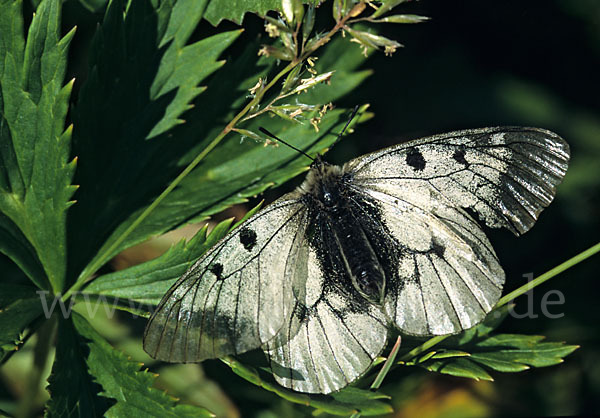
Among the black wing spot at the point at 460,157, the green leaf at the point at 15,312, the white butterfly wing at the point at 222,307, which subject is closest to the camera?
the white butterfly wing at the point at 222,307

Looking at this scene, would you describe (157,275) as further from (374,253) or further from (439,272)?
(439,272)

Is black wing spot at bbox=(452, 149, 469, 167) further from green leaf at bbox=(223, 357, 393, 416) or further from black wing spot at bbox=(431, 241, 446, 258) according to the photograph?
green leaf at bbox=(223, 357, 393, 416)

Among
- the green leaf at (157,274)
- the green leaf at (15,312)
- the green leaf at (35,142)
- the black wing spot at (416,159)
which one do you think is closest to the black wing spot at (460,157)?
the black wing spot at (416,159)

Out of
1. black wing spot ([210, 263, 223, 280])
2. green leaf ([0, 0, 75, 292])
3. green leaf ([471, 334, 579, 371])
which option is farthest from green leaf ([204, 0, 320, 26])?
green leaf ([471, 334, 579, 371])

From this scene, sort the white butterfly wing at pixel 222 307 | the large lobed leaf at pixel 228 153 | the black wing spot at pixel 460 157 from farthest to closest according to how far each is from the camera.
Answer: the large lobed leaf at pixel 228 153 → the black wing spot at pixel 460 157 → the white butterfly wing at pixel 222 307

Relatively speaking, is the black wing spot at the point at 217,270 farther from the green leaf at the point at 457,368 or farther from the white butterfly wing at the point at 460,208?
the green leaf at the point at 457,368

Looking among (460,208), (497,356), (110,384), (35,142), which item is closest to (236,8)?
(35,142)

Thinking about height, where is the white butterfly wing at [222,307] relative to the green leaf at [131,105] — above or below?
below

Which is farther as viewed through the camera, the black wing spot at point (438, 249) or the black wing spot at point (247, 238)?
the black wing spot at point (438, 249)

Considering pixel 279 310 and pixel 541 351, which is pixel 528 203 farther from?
pixel 279 310
